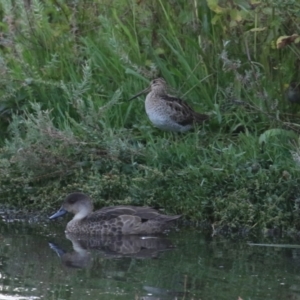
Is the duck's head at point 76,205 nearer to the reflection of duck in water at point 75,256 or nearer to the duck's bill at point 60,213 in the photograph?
the duck's bill at point 60,213

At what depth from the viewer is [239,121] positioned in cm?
1221

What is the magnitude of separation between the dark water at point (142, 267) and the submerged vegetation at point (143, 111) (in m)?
0.57

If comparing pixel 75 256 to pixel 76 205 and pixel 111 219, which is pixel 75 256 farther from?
pixel 76 205

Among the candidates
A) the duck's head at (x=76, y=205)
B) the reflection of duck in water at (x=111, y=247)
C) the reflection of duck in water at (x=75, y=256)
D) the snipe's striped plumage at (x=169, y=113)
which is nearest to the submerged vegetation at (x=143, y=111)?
the snipe's striped plumage at (x=169, y=113)

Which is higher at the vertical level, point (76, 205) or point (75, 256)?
point (75, 256)

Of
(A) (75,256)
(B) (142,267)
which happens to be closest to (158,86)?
(A) (75,256)

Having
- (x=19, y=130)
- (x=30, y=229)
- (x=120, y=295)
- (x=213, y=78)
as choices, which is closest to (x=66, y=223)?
(x=30, y=229)

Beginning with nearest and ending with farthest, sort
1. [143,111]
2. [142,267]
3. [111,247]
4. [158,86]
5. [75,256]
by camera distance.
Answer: [142,267], [75,256], [111,247], [158,86], [143,111]

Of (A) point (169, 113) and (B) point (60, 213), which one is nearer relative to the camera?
(B) point (60, 213)

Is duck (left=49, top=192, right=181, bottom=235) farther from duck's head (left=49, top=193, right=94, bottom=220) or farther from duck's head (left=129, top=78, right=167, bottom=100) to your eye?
duck's head (left=129, top=78, right=167, bottom=100)

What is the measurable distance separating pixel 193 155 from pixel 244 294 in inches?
131

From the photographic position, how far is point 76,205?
11.3 meters

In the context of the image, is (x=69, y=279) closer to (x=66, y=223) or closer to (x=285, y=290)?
(x=285, y=290)

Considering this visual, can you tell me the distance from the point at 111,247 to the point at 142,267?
1.10 metres
